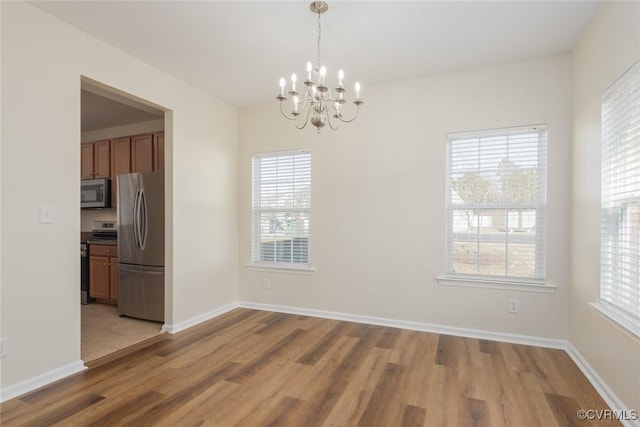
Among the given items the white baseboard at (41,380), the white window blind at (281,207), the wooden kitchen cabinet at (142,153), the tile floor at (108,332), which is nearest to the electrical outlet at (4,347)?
the white baseboard at (41,380)

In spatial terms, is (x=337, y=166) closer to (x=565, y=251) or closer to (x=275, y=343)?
(x=275, y=343)

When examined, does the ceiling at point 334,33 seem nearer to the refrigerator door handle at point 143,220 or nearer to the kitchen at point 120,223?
the kitchen at point 120,223

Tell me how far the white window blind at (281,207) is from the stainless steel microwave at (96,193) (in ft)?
7.94

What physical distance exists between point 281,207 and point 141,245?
1733mm

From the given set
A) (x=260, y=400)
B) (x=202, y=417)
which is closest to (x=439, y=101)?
(x=260, y=400)

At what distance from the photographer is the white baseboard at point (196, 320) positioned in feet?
11.7

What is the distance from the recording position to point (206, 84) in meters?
3.77

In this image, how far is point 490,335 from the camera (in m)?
3.31

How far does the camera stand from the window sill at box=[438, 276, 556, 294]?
3.11m

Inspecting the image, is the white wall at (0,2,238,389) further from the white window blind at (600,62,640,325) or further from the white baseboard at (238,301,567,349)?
the white window blind at (600,62,640,325)

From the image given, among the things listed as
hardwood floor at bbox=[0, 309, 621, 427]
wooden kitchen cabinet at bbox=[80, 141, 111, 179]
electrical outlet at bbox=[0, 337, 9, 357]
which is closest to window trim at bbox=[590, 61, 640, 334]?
hardwood floor at bbox=[0, 309, 621, 427]

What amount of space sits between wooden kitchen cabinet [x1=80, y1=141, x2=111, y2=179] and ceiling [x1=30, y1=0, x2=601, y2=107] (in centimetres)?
247

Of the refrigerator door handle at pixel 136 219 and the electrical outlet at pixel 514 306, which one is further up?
the refrigerator door handle at pixel 136 219

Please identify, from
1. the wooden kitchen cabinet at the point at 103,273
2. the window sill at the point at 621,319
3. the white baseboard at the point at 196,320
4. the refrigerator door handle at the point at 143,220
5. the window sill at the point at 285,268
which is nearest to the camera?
the window sill at the point at 621,319
